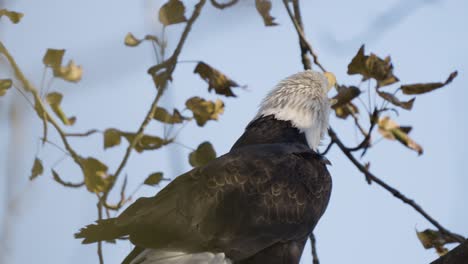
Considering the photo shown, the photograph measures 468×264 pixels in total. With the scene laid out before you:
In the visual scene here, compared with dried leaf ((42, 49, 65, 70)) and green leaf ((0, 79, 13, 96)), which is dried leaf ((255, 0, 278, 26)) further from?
green leaf ((0, 79, 13, 96))

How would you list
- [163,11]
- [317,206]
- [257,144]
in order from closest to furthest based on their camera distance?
[163,11]
[317,206]
[257,144]

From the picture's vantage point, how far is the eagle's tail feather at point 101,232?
376 cm

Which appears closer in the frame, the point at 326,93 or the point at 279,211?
the point at 279,211

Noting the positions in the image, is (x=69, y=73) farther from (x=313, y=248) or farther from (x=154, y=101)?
(x=313, y=248)

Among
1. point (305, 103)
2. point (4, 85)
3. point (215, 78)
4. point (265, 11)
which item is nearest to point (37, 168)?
point (4, 85)

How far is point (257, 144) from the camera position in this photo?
4883mm

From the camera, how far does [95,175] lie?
154 inches

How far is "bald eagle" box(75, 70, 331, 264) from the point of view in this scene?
394 centimetres

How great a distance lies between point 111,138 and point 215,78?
704 millimetres

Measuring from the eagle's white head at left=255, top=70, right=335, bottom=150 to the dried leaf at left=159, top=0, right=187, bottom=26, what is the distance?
1397 mm

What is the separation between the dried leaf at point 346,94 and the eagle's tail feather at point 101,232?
1488 millimetres

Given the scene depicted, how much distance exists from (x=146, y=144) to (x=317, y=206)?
1047 millimetres

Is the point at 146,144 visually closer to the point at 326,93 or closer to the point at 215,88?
the point at 215,88

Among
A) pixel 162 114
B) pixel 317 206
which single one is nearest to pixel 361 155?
pixel 317 206
